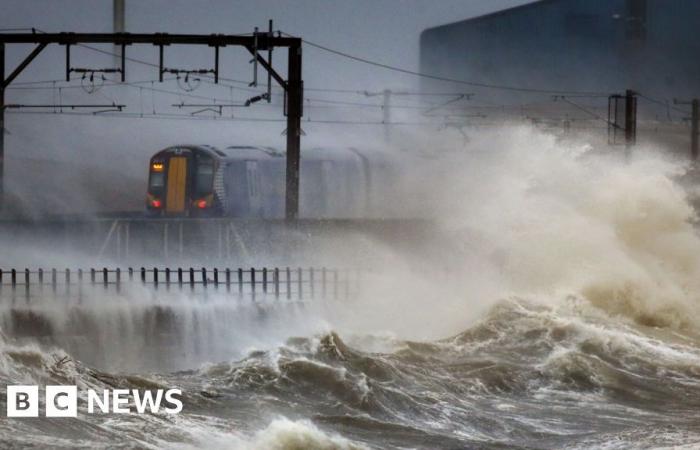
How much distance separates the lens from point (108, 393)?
44.6 ft

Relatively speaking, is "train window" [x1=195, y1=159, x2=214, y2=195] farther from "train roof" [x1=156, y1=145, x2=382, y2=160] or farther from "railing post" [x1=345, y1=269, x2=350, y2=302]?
"railing post" [x1=345, y1=269, x2=350, y2=302]

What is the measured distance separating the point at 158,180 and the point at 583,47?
790 inches

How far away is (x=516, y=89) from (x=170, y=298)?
31.4 m

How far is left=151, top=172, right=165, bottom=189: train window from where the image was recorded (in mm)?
35406

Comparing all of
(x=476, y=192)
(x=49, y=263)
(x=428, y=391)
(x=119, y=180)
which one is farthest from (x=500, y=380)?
(x=119, y=180)

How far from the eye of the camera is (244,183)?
113 feet

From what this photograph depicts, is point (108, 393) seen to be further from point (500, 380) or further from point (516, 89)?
point (516, 89)

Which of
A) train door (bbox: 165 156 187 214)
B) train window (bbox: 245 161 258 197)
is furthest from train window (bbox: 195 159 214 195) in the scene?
train window (bbox: 245 161 258 197)

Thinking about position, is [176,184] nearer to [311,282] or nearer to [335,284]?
[335,284]

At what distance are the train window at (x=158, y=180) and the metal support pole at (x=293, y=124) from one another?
9.31 m

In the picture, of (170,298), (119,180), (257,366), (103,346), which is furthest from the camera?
(119,180)

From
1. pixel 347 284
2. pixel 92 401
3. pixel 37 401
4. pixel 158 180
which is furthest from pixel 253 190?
pixel 37 401

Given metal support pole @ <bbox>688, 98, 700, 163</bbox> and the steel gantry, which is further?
metal support pole @ <bbox>688, 98, 700, 163</bbox>

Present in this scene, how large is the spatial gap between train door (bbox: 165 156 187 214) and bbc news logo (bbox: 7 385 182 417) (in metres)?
20.7
